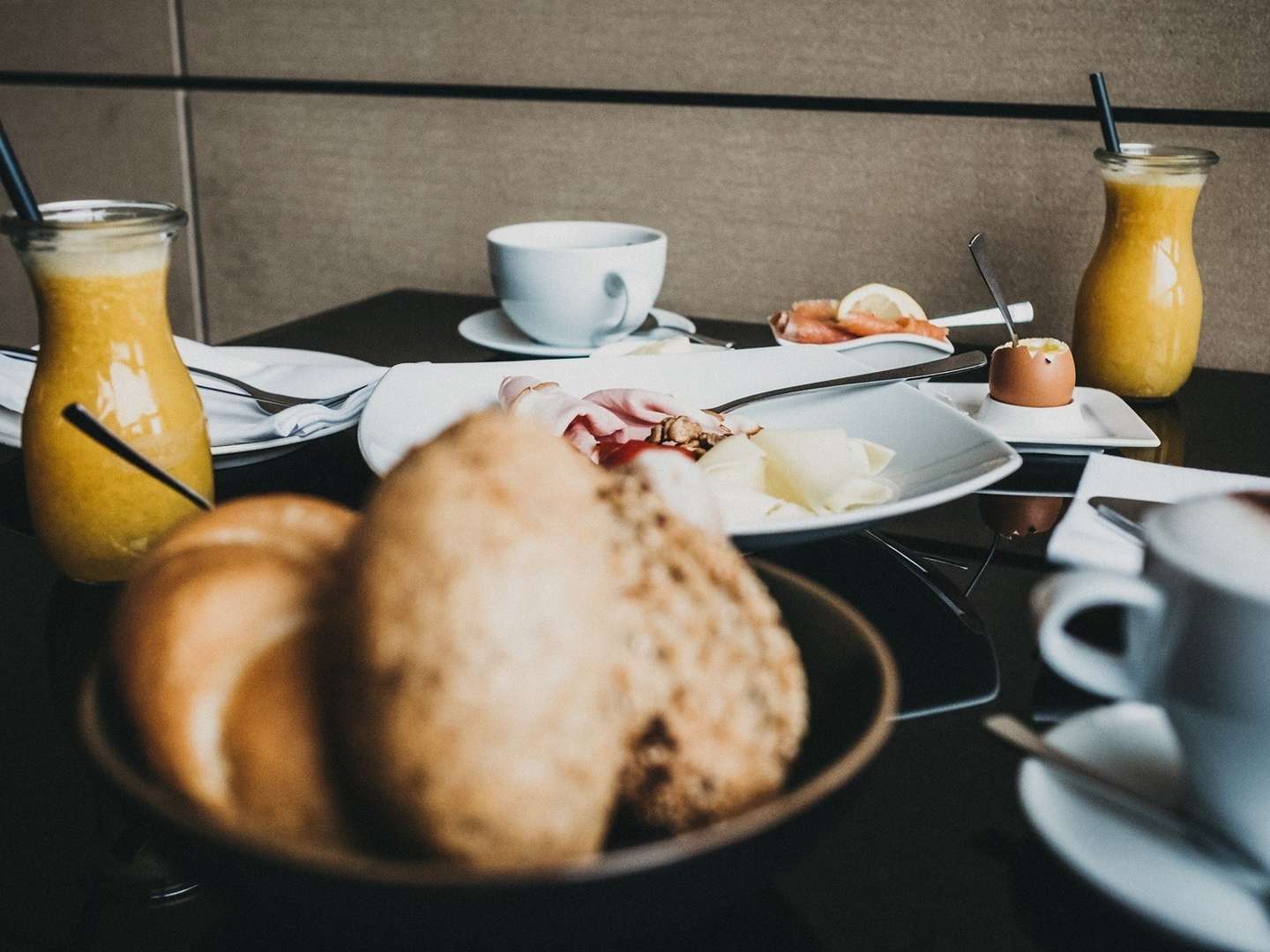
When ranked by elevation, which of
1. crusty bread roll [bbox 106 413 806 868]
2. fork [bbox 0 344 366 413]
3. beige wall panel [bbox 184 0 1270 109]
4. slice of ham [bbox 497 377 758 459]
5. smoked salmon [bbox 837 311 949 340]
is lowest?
fork [bbox 0 344 366 413]

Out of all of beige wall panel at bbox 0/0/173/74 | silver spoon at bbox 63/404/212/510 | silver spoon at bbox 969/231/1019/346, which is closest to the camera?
silver spoon at bbox 63/404/212/510

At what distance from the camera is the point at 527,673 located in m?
0.22

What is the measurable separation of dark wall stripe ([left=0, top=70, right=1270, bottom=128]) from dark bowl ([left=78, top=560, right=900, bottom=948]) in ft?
3.27

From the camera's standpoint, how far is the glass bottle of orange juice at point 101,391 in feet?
1.56

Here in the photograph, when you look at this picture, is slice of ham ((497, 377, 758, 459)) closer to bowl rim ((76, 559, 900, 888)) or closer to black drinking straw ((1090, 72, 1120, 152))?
bowl rim ((76, 559, 900, 888))

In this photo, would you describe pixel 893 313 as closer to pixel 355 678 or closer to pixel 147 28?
pixel 355 678

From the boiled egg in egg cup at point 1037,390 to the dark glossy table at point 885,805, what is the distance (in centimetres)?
16

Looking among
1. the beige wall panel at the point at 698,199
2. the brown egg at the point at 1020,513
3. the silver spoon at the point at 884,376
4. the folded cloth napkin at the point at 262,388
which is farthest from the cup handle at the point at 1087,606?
the beige wall panel at the point at 698,199

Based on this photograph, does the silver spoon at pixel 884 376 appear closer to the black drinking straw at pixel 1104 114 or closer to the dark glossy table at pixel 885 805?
the dark glossy table at pixel 885 805

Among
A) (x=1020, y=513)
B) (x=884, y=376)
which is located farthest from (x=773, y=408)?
(x=1020, y=513)

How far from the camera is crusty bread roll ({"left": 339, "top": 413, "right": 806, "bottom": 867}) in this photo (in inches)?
8.5

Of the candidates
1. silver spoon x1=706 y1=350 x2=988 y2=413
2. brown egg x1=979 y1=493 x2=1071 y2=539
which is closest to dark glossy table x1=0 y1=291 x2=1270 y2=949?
brown egg x1=979 y1=493 x2=1071 y2=539

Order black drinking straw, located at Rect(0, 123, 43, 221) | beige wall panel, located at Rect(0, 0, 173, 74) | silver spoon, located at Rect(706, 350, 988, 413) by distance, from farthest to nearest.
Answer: beige wall panel, located at Rect(0, 0, 173, 74) < silver spoon, located at Rect(706, 350, 988, 413) < black drinking straw, located at Rect(0, 123, 43, 221)

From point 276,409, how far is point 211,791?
0.52m
